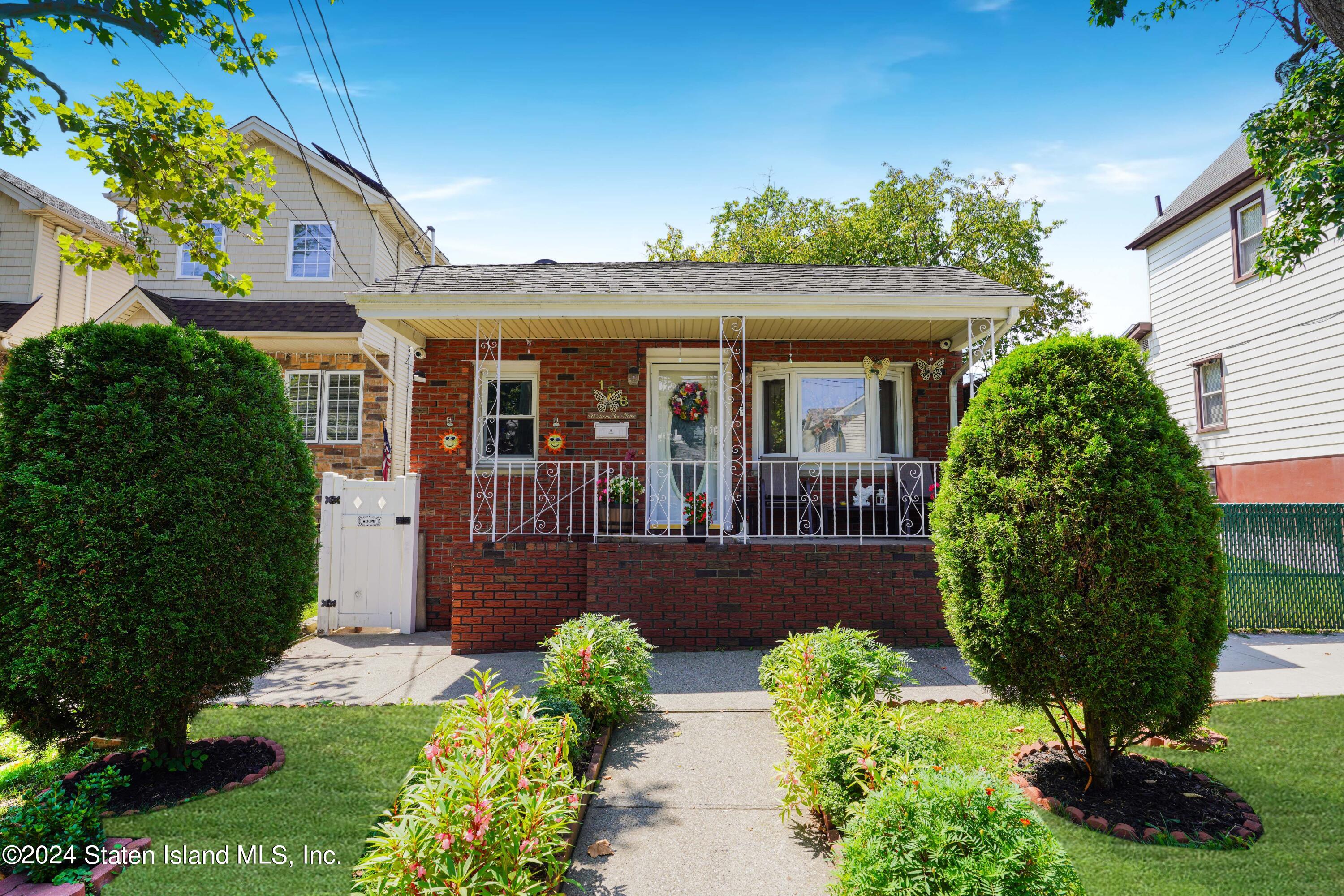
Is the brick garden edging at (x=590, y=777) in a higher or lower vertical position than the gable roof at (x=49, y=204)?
lower

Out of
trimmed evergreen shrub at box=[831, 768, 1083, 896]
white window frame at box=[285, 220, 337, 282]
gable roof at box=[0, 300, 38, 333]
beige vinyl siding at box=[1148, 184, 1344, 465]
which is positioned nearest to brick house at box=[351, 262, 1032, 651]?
trimmed evergreen shrub at box=[831, 768, 1083, 896]

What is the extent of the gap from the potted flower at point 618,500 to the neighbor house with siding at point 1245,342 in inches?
404

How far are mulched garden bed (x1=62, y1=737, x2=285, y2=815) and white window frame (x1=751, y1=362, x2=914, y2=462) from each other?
6.52m

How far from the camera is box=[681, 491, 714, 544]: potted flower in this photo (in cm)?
778

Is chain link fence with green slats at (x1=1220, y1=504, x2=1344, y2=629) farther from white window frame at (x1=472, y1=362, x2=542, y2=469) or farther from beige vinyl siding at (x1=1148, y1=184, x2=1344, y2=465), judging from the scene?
white window frame at (x1=472, y1=362, x2=542, y2=469)

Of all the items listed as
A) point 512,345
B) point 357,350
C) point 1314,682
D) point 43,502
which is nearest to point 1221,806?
point 1314,682

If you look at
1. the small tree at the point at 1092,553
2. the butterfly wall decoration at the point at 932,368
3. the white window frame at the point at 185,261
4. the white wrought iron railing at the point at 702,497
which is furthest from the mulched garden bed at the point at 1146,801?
the white window frame at the point at 185,261

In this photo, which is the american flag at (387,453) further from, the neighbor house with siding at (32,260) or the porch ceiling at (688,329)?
the neighbor house with siding at (32,260)

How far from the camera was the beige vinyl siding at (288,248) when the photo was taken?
1341cm

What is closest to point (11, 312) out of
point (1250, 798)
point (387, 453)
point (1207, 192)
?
point (387, 453)

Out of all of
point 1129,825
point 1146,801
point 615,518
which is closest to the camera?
point 1129,825

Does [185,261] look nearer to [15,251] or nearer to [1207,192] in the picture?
[15,251]

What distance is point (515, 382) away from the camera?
9297 mm

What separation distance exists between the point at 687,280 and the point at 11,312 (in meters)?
14.1
